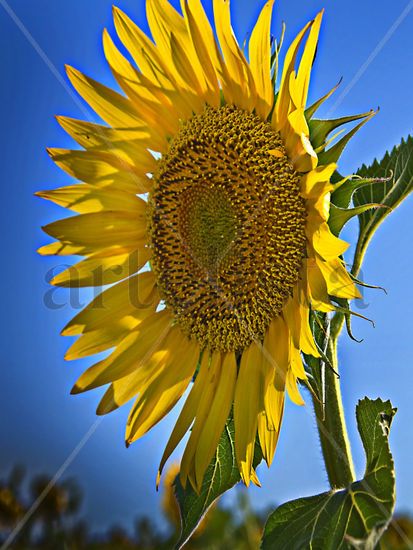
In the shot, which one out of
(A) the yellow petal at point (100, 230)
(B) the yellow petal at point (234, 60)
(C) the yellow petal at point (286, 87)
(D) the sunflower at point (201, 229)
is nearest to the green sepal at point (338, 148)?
(D) the sunflower at point (201, 229)

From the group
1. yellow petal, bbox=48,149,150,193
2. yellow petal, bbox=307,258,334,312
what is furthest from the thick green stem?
yellow petal, bbox=48,149,150,193

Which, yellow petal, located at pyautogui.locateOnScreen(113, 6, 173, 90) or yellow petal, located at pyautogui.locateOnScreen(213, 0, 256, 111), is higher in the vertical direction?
yellow petal, located at pyautogui.locateOnScreen(113, 6, 173, 90)

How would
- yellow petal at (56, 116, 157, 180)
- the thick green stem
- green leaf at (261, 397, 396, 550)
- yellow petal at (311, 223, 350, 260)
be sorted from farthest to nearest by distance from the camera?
yellow petal at (56, 116, 157, 180)
the thick green stem
yellow petal at (311, 223, 350, 260)
green leaf at (261, 397, 396, 550)

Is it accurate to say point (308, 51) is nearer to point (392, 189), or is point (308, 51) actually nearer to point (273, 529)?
point (392, 189)

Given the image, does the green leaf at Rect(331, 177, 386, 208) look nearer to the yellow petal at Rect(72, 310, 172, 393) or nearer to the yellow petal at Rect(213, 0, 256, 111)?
the yellow petal at Rect(213, 0, 256, 111)

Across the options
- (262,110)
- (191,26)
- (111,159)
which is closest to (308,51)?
(262,110)

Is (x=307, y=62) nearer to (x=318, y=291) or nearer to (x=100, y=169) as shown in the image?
(x=318, y=291)

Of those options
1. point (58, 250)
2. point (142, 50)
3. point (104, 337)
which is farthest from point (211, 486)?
point (142, 50)
